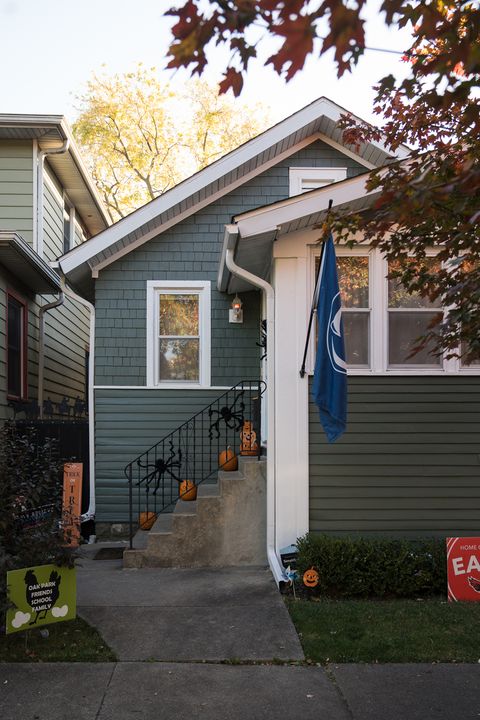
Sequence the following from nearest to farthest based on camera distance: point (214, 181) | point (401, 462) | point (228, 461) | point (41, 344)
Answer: point (401, 462)
point (228, 461)
point (214, 181)
point (41, 344)

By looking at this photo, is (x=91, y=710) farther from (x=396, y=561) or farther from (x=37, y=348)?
(x=37, y=348)

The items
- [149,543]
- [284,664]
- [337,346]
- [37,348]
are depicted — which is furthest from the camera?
[37,348]

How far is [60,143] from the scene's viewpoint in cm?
1176

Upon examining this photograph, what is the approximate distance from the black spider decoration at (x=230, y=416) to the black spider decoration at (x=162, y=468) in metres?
0.58

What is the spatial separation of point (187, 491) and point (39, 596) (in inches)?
148

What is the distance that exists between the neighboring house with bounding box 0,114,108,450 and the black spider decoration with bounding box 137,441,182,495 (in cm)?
220

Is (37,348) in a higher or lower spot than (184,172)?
lower

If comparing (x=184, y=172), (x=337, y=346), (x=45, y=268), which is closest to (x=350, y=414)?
(x=337, y=346)

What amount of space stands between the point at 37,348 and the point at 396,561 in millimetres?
7601

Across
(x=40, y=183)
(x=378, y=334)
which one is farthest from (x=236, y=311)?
(x=40, y=183)

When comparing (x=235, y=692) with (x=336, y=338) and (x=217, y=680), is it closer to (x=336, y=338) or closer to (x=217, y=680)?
(x=217, y=680)

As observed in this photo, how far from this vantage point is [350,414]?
304 inches

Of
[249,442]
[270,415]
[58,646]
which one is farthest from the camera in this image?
[249,442]

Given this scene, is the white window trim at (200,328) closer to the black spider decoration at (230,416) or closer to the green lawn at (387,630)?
the black spider decoration at (230,416)
